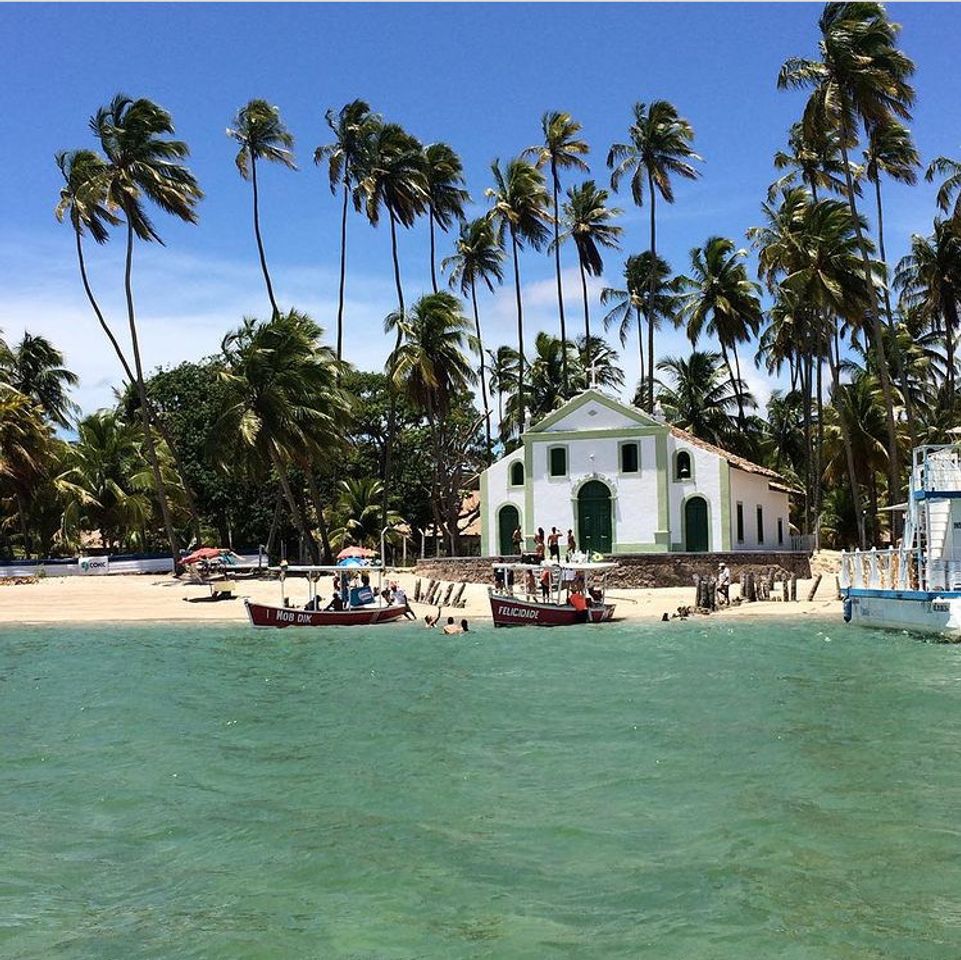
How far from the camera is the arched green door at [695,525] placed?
145ft

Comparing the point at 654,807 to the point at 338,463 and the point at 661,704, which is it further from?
the point at 338,463

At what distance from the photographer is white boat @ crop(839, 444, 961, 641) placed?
26766mm

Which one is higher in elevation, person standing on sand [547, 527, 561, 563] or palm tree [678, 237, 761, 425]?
palm tree [678, 237, 761, 425]

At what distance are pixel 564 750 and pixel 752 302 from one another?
4839 cm

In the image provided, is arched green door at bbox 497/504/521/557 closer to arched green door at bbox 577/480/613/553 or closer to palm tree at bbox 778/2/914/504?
arched green door at bbox 577/480/613/553

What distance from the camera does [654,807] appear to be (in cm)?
1188

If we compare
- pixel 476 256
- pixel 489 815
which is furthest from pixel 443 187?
pixel 489 815

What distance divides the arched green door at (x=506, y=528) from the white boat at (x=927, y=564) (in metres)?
19.0

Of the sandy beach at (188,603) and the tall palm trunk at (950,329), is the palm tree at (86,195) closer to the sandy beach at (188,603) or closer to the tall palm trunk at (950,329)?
the sandy beach at (188,603)

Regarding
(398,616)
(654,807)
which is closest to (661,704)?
(654,807)

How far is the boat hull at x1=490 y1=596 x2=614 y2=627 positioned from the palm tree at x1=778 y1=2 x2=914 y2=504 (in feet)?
57.5

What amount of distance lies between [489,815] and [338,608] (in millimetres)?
23537

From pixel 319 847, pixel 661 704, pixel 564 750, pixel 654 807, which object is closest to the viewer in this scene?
pixel 319 847

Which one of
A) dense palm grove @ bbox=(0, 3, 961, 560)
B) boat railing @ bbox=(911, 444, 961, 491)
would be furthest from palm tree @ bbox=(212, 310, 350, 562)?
boat railing @ bbox=(911, 444, 961, 491)
